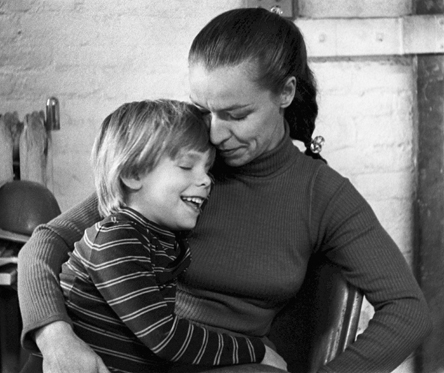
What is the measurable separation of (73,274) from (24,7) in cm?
142

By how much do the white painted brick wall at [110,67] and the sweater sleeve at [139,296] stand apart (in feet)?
4.33

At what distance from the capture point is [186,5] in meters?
2.55

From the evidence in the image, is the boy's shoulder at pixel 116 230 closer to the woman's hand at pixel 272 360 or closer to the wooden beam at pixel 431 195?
the woman's hand at pixel 272 360

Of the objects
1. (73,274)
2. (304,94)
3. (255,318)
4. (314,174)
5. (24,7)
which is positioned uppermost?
(24,7)

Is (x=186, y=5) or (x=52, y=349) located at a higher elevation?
(x=186, y=5)

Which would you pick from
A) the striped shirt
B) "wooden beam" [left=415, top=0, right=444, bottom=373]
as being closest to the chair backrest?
the striped shirt

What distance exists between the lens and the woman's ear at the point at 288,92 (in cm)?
150

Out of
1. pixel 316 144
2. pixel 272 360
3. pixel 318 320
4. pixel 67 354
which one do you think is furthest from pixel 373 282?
pixel 67 354

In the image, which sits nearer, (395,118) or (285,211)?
(285,211)

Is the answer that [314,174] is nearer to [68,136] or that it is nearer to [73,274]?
[73,274]

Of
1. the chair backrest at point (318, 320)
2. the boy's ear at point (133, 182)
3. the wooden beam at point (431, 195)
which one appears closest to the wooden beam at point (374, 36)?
the wooden beam at point (431, 195)

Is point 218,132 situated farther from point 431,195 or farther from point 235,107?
point 431,195

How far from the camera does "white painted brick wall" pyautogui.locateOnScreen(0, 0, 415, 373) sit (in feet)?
8.21

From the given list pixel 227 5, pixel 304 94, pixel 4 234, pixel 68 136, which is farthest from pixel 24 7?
pixel 304 94
